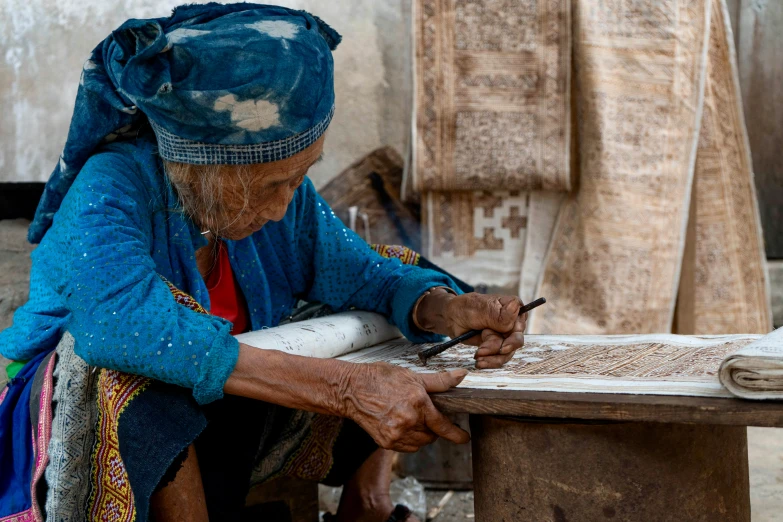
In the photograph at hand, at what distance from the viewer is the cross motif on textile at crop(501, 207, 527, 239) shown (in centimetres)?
389

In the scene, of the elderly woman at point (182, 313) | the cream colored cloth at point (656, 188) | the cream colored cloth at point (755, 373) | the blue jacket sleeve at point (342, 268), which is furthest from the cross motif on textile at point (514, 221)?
the cream colored cloth at point (755, 373)

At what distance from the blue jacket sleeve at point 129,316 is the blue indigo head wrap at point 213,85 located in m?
0.23

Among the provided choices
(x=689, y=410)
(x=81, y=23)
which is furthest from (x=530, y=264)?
(x=689, y=410)

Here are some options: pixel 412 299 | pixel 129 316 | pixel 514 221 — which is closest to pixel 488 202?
pixel 514 221

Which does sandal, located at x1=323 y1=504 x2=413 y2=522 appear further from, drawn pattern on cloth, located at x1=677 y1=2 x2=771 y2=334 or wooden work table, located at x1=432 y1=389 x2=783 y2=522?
drawn pattern on cloth, located at x1=677 y1=2 x2=771 y2=334

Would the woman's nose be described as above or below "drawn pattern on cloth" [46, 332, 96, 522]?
above

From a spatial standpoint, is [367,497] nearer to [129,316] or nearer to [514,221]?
[129,316]

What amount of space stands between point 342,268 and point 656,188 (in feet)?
5.90

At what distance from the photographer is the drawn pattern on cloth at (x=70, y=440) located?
1.81 m

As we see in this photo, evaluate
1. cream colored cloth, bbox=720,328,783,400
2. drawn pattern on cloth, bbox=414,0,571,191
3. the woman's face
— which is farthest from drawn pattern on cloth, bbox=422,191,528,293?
cream colored cloth, bbox=720,328,783,400

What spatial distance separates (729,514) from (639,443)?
0.94 ft

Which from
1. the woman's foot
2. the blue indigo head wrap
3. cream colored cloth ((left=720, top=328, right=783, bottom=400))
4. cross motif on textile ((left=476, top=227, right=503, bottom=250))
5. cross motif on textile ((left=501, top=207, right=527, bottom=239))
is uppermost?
the blue indigo head wrap

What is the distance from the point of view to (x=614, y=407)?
58.7 inches

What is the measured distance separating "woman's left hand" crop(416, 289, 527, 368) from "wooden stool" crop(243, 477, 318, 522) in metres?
0.60
